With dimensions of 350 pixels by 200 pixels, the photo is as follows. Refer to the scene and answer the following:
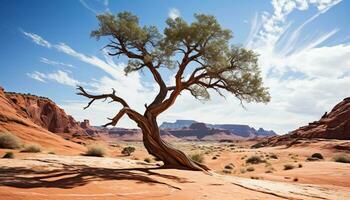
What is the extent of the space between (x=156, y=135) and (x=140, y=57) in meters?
4.56

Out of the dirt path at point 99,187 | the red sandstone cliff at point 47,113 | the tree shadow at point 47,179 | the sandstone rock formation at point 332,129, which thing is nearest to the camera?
the dirt path at point 99,187

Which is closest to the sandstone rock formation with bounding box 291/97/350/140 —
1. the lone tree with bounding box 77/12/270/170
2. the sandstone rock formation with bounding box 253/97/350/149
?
the sandstone rock formation with bounding box 253/97/350/149

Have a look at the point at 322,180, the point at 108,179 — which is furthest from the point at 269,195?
the point at 322,180

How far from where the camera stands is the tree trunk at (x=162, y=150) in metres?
16.1

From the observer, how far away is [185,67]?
16.6 meters

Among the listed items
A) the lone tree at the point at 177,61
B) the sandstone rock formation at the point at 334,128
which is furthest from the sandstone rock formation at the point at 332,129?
the lone tree at the point at 177,61

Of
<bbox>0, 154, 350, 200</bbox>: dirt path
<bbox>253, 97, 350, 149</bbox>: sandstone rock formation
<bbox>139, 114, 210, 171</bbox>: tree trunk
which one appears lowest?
<bbox>0, 154, 350, 200</bbox>: dirt path

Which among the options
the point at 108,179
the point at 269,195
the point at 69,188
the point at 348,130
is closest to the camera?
the point at 69,188

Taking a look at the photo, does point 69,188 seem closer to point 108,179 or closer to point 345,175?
point 108,179

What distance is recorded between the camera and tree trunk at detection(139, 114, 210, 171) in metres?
16.1

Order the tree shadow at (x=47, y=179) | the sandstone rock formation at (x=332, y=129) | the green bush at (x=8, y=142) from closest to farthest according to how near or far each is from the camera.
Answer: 1. the tree shadow at (x=47, y=179)
2. the green bush at (x=8, y=142)
3. the sandstone rock formation at (x=332, y=129)

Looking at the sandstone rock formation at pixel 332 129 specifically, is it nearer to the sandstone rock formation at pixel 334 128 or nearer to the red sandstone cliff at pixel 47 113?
the sandstone rock formation at pixel 334 128

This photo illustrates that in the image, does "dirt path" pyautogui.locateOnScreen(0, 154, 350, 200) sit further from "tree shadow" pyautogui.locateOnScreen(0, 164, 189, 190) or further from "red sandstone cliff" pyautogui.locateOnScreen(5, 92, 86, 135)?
"red sandstone cliff" pyautogui.locateOnScreen(5, 92, 86, 135)

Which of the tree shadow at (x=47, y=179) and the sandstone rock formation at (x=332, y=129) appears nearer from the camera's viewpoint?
the tree shadow at (x=47, y=179)
